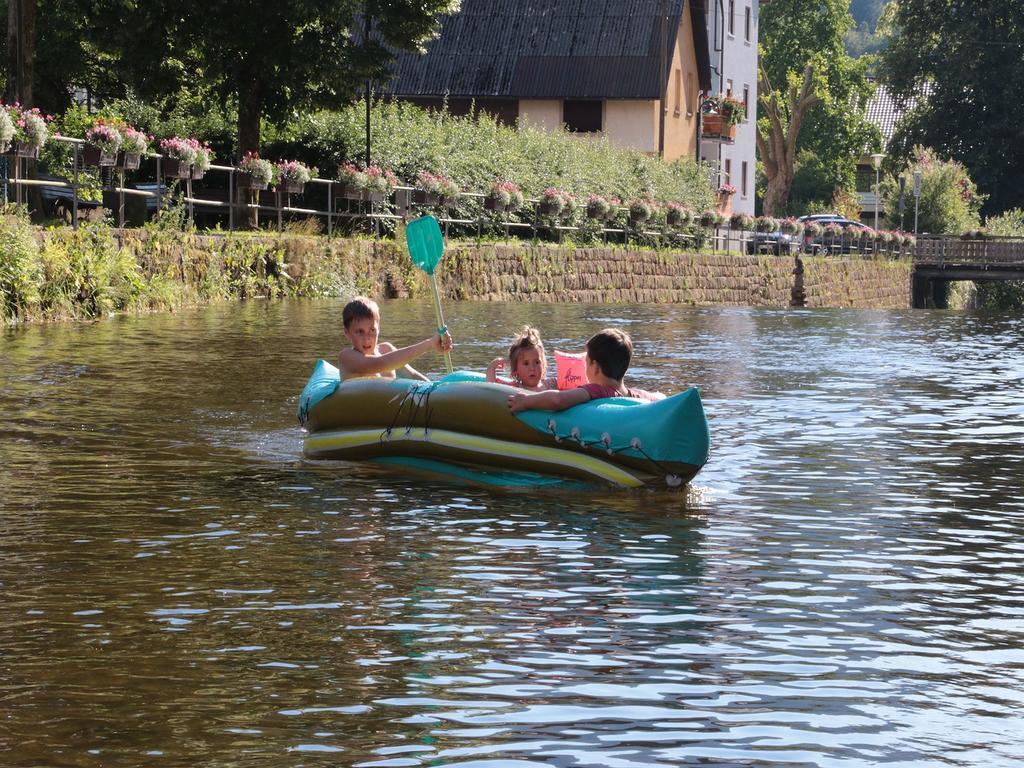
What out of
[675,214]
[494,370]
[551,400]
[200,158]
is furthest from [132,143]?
[675,214]

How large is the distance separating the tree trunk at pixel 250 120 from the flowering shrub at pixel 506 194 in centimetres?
666

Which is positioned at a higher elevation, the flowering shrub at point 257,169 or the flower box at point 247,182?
the flowering shrub at point 257,169

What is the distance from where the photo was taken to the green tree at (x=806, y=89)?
8369 centimetres

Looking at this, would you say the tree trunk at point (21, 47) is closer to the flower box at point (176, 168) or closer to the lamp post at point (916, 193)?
the flower box at point (176, 168)

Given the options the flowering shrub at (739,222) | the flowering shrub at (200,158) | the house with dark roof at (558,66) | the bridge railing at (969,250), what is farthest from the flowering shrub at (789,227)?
the flowering shrub at (200,158)

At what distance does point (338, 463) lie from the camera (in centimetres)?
983

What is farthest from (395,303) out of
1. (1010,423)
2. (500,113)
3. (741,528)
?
(500,113)

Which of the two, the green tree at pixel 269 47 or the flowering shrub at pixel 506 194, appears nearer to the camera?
the green tree at pixel 269 47

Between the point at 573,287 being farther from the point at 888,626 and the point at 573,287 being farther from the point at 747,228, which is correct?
the point at 888,626

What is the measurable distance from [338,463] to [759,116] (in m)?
82.1

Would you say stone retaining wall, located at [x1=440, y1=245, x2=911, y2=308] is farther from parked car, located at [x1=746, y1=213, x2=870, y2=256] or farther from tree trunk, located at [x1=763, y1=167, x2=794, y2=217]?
tree trunk, located at [x1=763, y1=167, x2=794, y2=217]

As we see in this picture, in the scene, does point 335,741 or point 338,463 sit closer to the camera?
point 335,741

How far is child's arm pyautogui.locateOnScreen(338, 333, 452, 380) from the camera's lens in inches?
379

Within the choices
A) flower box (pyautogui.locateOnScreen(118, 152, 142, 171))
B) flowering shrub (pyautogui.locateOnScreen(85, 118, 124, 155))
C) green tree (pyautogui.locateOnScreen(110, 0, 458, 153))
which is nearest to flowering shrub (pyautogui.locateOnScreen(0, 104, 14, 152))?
flowering shrub (pyautogui.locateOnScreen(85, 118, 124, 155))
